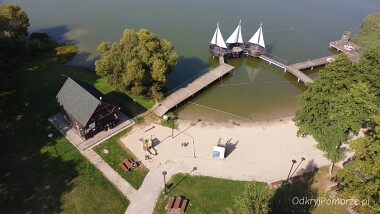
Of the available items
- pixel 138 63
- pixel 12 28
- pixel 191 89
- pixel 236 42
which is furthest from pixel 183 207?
pixel 12 28

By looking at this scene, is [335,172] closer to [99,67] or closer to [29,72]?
[99,67]

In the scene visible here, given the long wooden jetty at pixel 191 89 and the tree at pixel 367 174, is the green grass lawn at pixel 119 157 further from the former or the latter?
the tree at pixel 367 174

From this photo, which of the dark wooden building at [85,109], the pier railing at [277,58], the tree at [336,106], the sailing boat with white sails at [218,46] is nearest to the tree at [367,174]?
the tree at [336,106]

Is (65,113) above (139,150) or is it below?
above

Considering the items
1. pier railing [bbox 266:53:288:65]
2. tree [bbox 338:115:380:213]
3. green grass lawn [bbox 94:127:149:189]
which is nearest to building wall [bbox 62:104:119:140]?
green grass lawn [bbox 94:127:149:189]

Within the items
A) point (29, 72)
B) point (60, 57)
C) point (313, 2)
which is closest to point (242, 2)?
point (313, 2)

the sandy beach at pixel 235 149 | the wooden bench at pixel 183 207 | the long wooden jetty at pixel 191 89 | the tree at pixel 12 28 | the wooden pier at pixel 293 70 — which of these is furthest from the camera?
the wooden pier at pixel 293 70
